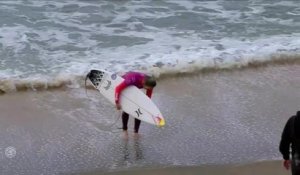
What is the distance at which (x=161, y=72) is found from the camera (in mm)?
10562

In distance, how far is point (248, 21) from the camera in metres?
14.1

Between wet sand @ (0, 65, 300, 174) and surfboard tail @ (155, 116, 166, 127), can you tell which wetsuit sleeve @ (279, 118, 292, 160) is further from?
surfboard tail @ (155, 116, 166, 127)

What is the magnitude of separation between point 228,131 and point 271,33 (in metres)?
5.59

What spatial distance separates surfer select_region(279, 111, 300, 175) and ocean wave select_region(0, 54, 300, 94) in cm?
534

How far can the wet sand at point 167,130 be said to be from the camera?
707 cm

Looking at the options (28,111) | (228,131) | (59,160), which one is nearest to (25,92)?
(28,111)

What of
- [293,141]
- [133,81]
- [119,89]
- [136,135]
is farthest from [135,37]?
[293,141]

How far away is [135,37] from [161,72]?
7.95ft

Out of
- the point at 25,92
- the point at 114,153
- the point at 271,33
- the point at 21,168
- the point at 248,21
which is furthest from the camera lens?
the point at 248,21

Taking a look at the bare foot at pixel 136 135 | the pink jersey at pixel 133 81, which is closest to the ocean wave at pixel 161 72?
the pink jersey at pixel 133 81

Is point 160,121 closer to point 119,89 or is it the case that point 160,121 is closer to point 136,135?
point 136,135

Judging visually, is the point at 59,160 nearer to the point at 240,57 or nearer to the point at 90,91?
the point at 90,91

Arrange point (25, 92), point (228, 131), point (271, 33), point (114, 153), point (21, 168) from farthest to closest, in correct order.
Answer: point (271, 33) < point (25, 92) < point (228, 131) < point (114, 153) < point (21, 168)

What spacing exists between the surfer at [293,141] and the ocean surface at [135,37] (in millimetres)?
5532
